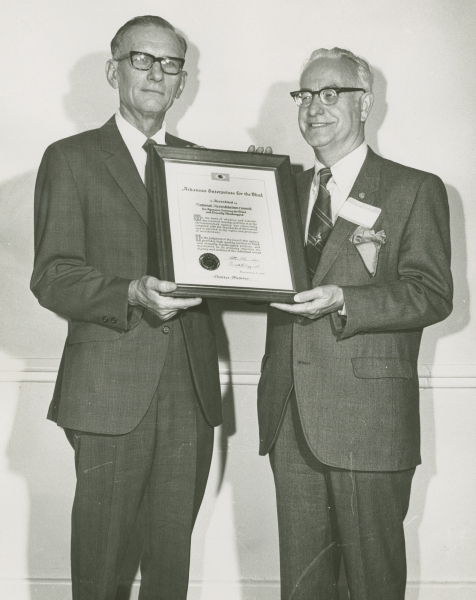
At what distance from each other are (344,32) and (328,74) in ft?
2.51

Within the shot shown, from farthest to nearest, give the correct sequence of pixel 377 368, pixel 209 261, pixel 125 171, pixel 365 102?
pixel 365 102, pixel 125 171, pixel 377 368, pixel 209 261

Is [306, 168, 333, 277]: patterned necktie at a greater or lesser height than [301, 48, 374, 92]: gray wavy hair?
lesser

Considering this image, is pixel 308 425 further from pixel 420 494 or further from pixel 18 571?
pixel 18 571

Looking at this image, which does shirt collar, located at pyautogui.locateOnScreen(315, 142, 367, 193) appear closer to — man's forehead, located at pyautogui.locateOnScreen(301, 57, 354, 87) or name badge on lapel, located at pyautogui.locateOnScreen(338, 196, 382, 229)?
name badge on lapel, located at pyautogui.locateOnScreen(338, 196, 382, 229)

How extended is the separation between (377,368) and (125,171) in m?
1.02

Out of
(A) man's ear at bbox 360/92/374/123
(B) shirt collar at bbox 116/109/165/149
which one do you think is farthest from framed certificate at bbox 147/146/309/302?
(A) man's ear at bbox 360/92/374/123

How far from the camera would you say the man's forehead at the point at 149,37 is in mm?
2662

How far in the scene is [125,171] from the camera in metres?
2.60

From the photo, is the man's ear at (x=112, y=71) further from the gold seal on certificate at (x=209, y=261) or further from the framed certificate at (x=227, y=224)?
the gold seal on certificate at (x=209, y=261)

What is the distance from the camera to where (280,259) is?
2.47 m

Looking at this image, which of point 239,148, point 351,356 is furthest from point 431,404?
point 239,148

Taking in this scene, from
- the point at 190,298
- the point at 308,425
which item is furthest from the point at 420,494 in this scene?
the point at 190,298

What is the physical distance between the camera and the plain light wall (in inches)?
129

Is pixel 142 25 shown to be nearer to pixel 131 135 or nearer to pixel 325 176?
pixel 131 135
